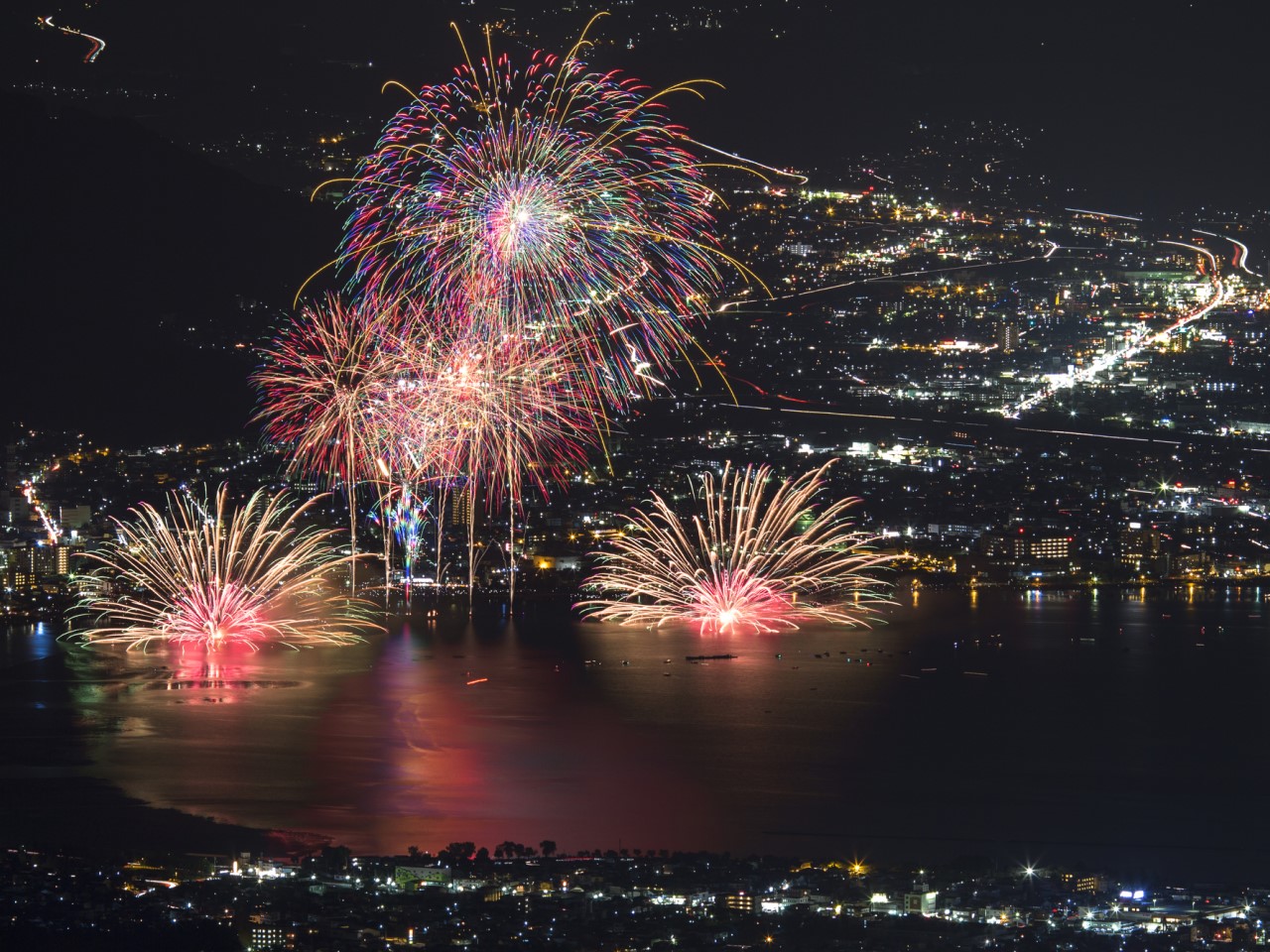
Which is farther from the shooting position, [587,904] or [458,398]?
[458,398]

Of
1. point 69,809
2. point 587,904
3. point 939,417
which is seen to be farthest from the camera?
point 939,417

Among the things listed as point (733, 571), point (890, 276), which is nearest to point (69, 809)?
point (733, 571)

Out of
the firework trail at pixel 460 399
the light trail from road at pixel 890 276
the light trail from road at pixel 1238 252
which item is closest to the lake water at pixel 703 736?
the firework trail at pixel 460 399

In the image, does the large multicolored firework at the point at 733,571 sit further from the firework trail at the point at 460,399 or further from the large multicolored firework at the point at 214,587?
the firework trail at the point at 460,399

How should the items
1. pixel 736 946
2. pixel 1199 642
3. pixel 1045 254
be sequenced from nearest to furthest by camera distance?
pixel 736 946
pixel 1199 642
pixel 1045 254

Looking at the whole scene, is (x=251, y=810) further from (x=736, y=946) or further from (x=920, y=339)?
(x=920, y=339)

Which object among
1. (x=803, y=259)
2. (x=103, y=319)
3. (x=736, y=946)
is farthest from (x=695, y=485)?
(x=736, y=946)

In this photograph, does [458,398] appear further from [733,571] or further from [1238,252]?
[1238,252]
